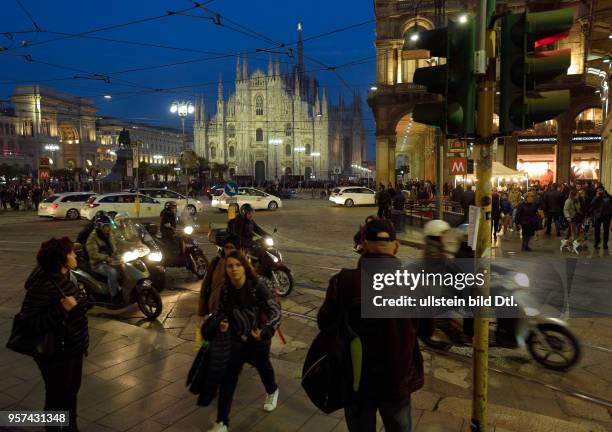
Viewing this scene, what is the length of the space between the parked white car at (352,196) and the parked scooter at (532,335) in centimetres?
2507

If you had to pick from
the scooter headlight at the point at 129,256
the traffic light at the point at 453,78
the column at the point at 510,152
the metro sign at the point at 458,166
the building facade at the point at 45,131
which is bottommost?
the scooter headlight at the point at 129,256

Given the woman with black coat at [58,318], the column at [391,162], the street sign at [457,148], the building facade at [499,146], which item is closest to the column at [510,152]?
the building facade at [499,146]

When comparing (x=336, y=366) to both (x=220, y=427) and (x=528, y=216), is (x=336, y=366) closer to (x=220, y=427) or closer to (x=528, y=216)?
(x=220, y=427)

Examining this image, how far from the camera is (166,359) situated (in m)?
5.16

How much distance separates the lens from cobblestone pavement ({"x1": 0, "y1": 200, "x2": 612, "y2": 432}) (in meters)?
3.82

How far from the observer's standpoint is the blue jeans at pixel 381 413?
2559 millimetres

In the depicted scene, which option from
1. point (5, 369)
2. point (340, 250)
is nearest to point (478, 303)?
point (5, 369)

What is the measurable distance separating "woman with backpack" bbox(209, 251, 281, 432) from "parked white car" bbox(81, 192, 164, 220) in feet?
61.1

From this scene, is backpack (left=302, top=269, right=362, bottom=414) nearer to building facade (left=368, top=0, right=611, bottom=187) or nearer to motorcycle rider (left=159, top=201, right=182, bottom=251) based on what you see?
motorcycle rider (left=159, top=201, right=182, bottom=251)

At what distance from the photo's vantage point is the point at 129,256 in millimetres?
7180

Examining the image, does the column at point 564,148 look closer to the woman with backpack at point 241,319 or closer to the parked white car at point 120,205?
the parked white car at point 120,205

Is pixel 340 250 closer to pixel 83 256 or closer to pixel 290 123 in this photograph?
pixel 83 256

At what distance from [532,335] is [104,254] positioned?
5.61 meters

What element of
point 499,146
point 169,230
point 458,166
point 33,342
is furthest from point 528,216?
point 499,146
